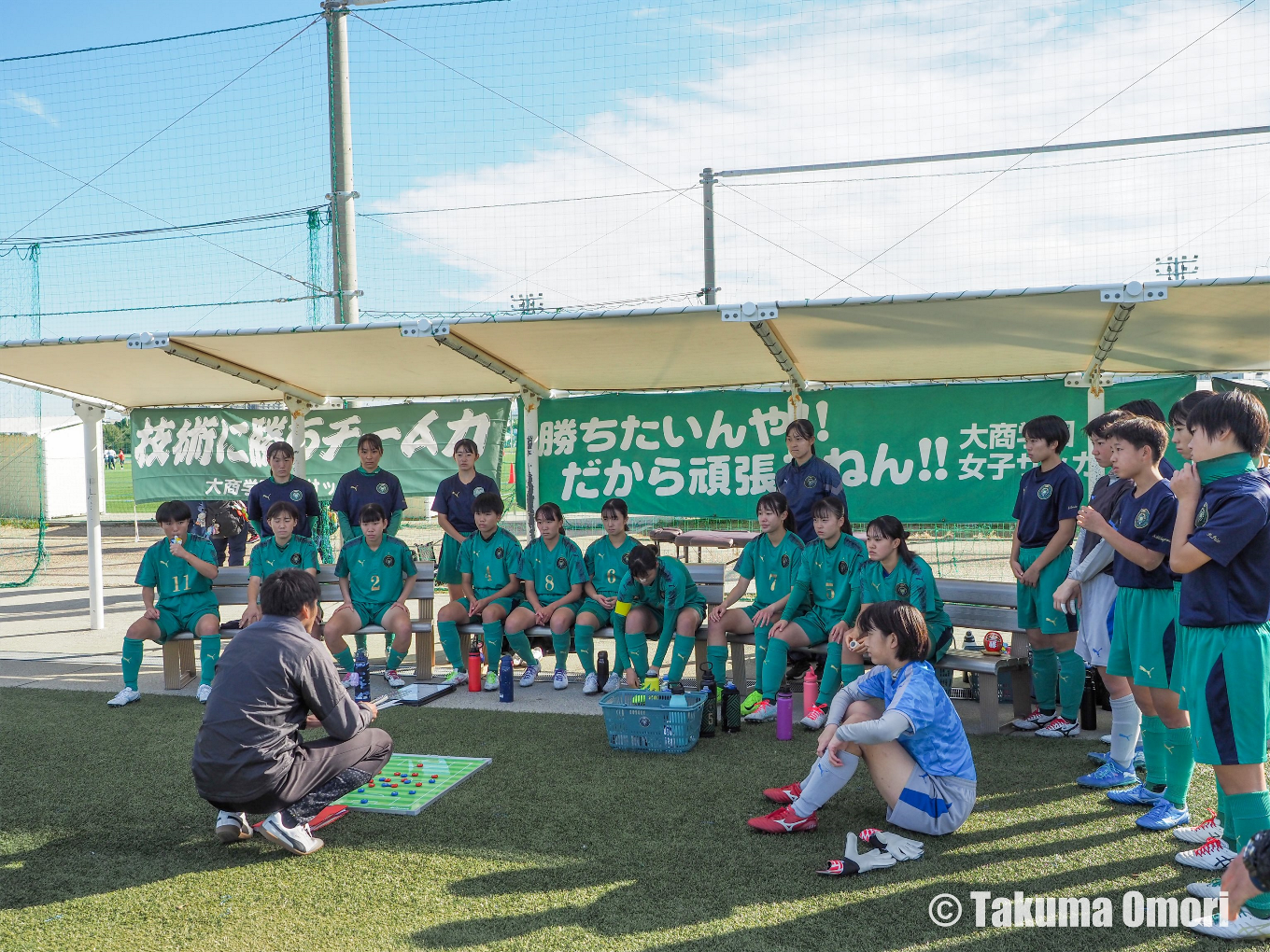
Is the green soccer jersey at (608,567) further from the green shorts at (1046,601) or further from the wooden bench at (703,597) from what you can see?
the green shorts at (1046,601)

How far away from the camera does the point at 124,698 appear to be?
5.59 meters

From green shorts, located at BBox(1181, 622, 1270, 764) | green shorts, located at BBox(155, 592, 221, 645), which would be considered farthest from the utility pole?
green shorts, located at BBox(1181, 622, 1270, 764)

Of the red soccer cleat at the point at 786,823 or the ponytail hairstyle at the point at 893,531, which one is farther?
the ponytail hairstyle at the point at 893,531

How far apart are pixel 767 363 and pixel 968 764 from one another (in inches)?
147

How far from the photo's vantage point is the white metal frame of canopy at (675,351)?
5.02 meters

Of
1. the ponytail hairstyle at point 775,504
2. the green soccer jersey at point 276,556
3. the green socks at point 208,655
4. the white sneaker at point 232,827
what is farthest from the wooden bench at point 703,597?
the white sneaker at point 232,827

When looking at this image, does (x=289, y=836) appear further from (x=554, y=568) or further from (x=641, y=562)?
(x=554, y=568)

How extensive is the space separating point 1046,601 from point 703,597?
208 centimetres

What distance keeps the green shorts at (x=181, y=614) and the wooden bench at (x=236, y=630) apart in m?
0.05

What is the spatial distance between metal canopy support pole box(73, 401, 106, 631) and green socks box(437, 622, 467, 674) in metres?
3.71

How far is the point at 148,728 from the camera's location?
5.04 m

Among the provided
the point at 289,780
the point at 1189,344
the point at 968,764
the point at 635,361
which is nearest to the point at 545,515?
the point at 635,361

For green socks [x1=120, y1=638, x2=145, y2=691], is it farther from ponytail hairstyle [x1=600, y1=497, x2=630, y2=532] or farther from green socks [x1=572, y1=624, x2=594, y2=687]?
ponytail hairstyle [x1=600, y1=497, x2=630, y2=532]

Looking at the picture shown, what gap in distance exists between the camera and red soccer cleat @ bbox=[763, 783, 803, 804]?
358 centimetres
